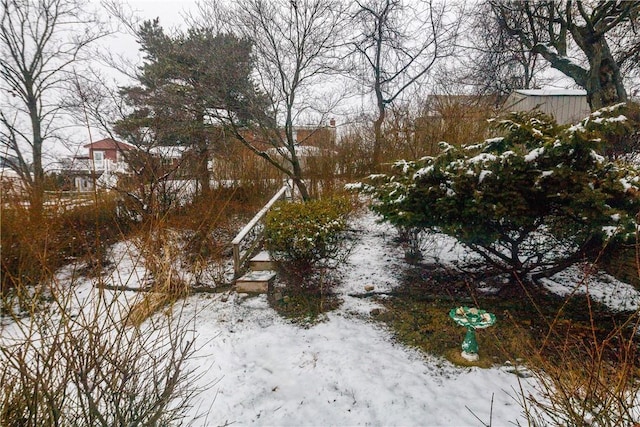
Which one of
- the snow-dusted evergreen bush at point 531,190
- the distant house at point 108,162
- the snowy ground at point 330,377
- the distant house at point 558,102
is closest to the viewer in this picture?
the snowy ground at point 330,377

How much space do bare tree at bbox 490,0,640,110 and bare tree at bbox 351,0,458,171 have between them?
1.49 metres

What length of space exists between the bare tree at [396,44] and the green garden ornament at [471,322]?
5.42 meters

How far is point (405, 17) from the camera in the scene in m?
8.11

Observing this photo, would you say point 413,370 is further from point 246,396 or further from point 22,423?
point 22,423

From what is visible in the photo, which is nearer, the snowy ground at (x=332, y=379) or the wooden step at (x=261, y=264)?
the snowy ground at (x=332, y=379)

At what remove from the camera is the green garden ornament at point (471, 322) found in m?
2.58

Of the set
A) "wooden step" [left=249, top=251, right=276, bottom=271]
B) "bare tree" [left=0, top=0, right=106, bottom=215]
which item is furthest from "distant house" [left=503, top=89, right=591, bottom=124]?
"bare tree" [left=0, top=0, right=106, bottom=215]

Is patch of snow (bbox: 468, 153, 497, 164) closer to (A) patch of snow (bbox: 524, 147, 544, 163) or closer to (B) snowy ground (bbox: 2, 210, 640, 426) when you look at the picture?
(A) patch of snow (bbox: 524, 147, 544, 163)

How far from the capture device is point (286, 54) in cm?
556

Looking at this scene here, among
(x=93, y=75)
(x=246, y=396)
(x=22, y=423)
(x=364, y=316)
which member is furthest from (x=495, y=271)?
(x=93, y=75)

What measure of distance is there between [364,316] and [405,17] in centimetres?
847

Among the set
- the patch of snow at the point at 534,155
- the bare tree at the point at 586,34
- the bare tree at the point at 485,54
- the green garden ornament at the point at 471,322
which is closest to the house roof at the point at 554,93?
the bare tree at the point at 485,54

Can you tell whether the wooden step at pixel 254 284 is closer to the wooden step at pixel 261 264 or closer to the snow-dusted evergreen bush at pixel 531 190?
the wooden step at pixel 261 264

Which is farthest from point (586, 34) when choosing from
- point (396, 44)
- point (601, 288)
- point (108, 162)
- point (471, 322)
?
point (108, 162)
